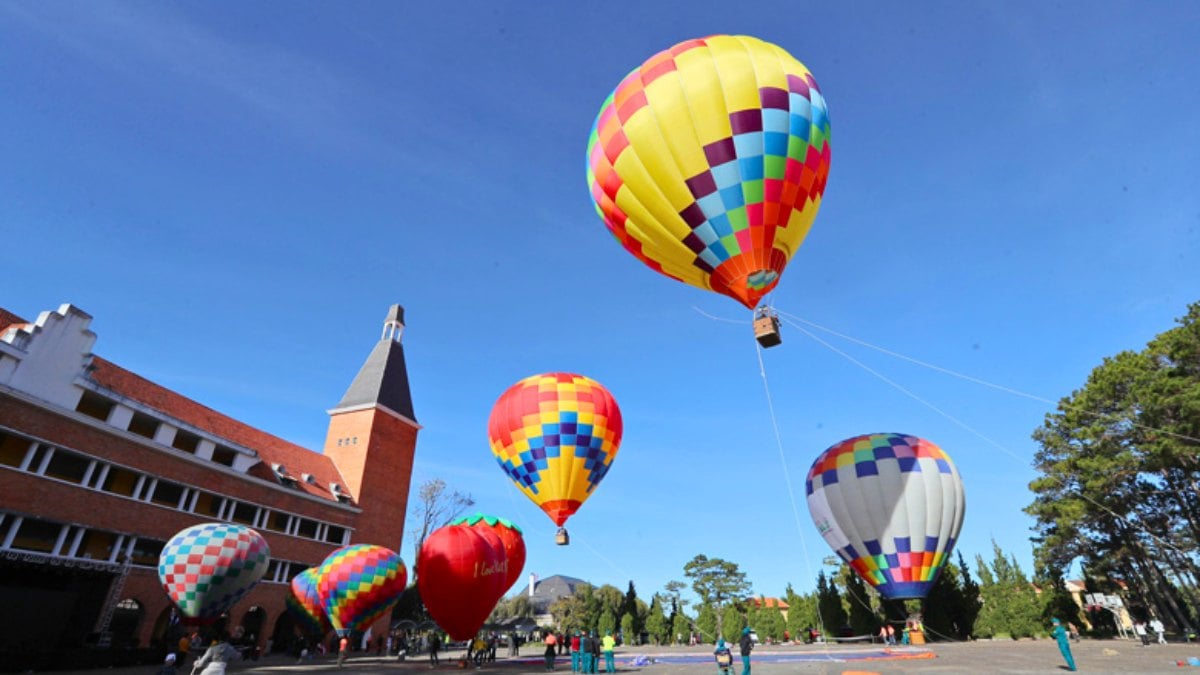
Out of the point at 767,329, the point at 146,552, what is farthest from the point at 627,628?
the point at 767,329

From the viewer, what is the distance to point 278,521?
3116cm

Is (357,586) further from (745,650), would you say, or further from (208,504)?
(745,650)

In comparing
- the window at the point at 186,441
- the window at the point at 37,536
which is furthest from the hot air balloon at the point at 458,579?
the window at the point at 186,441

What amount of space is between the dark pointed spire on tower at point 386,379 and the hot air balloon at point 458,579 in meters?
25.2

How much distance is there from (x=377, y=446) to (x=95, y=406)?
59.4 feet

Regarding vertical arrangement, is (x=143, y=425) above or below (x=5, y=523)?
above

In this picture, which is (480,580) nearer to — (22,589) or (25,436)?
(22,589)

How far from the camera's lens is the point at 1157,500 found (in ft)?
96.5

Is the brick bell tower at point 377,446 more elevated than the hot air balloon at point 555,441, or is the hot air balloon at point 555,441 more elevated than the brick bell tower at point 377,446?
the brick bell tower at point 377,446

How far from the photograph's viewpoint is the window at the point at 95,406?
2253 cm

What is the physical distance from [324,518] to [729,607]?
39.7 meters

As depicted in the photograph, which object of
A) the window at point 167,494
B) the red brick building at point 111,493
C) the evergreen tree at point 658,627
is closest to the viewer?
the red brick building at point 111,493

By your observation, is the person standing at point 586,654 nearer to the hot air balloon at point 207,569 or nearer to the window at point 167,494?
the hot air balloon at point 207,569

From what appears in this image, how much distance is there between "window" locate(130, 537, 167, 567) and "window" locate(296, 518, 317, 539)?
27.3 ft
